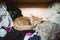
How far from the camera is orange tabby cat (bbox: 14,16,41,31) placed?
200 cm

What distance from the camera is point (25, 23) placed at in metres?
2.09

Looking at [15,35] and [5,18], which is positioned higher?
[5,18]

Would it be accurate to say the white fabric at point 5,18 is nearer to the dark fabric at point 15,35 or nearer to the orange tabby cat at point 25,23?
the orange tabby cat at point 25,23

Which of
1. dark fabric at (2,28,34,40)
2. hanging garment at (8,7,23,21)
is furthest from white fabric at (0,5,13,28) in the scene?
dark fabric at (2,28,34,40)

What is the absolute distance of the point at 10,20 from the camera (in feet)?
7.11

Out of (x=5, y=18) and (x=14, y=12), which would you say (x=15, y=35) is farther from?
(x=14, y=12)

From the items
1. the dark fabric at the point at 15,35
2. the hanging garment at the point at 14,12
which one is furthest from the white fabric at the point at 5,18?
the dark fabric at the point at 15,35

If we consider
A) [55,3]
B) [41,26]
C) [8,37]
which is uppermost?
[55,3]

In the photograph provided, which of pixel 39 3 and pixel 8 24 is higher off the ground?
pixel 39 3

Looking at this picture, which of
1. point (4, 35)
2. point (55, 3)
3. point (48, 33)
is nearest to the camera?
point (48, 33)

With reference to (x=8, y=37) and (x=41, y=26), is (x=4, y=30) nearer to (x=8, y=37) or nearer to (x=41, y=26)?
(x=8, y=37)

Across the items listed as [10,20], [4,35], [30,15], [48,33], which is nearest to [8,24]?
[10,20]

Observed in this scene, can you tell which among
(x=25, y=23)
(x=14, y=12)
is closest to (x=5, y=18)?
(x=14, y=12)

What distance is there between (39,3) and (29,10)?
0.19m
